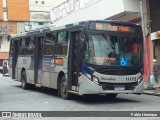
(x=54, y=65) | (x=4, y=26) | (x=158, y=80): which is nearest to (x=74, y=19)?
(x=158, y=80)

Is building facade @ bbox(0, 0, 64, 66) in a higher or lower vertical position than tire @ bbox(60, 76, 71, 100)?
higher

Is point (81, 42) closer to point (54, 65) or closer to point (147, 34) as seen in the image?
point (54, 65)

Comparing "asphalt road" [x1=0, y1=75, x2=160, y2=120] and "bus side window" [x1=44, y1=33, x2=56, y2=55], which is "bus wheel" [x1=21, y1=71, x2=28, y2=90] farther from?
"asphalt road" [x1=0, y1=75, x2=160, y2=120]

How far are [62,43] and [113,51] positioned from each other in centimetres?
259

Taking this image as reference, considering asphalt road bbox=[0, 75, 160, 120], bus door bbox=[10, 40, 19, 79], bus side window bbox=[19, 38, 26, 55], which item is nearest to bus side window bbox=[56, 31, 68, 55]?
asphalt road bbox=[0, 75, 160, 120]

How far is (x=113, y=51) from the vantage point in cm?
Result: 1457

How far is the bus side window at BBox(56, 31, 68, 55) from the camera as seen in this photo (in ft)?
52.4

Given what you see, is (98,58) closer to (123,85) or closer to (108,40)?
(108,40)

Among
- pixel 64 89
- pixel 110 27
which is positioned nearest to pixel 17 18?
pixel 64 89

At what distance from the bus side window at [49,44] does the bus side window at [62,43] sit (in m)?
0.58

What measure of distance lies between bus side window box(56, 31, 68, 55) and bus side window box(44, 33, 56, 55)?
583 millimetres

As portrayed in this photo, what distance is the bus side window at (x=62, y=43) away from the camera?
52.4 feet

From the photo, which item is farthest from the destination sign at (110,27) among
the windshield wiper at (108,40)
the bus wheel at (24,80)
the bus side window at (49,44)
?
the bus wheel at (24,80)

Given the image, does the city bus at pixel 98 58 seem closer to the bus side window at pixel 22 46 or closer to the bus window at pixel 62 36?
the bus window at pixel 62 36
